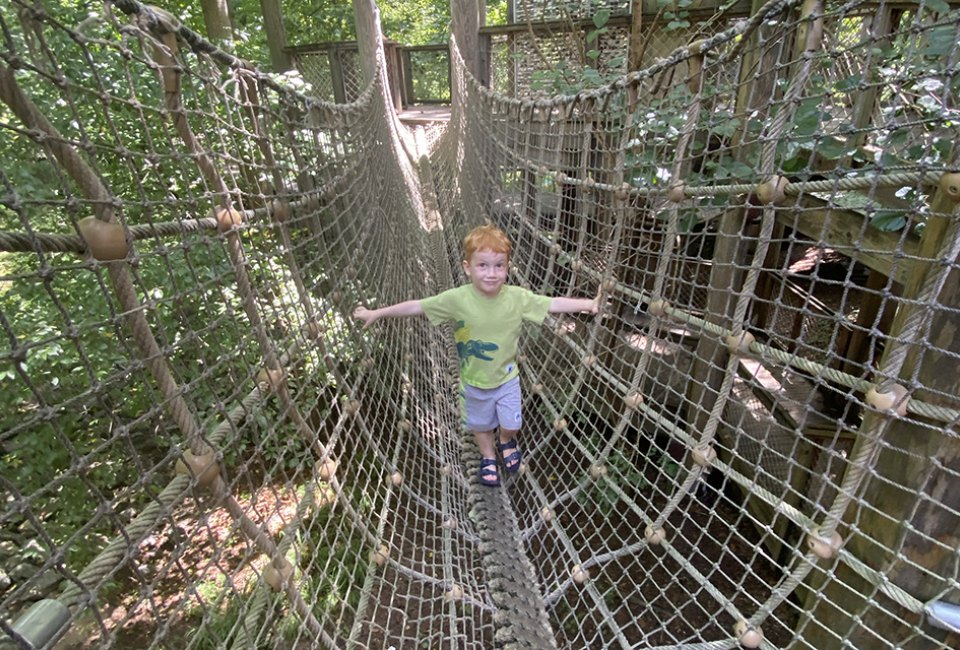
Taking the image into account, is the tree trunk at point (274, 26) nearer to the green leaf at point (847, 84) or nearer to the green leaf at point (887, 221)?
the green leaf at point (847, 84)

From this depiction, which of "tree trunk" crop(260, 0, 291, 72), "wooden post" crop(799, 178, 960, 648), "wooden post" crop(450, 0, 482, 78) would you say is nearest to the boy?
"wooden post" crop(799, 178, 960, 648)

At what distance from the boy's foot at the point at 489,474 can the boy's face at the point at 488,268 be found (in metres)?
0.54

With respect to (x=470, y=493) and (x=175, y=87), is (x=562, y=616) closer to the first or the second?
(x=470, y=493)

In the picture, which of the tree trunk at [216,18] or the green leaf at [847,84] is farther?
the tree trunk at [216,18]

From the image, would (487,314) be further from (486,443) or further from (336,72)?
(336,72)

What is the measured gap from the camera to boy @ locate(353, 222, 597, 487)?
1.45 metres

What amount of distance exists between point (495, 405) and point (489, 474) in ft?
0.70

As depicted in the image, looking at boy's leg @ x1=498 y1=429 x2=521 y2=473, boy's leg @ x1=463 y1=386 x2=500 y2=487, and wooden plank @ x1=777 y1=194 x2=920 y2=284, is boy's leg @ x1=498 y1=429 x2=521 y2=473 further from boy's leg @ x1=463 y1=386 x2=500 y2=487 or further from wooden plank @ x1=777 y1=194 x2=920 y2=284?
wooden plank @ x1=777 y1=194 x2=920 y2=284

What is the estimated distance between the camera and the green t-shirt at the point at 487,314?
59.9 inches

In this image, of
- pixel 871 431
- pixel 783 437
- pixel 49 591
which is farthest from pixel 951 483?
pixel 49 591

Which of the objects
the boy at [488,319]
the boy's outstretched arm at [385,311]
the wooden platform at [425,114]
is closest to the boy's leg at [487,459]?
the boy at [488,319]

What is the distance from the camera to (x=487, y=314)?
1.52m

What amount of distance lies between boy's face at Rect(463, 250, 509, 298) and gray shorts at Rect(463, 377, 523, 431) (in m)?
0.31

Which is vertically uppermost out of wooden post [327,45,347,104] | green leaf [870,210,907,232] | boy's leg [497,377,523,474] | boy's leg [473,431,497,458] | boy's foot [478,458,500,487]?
wooden post [327,45,347,104]
